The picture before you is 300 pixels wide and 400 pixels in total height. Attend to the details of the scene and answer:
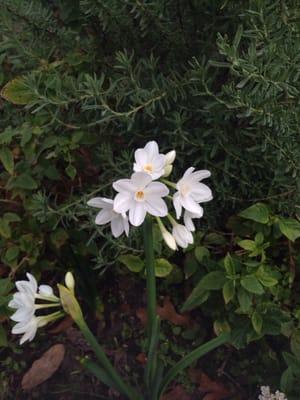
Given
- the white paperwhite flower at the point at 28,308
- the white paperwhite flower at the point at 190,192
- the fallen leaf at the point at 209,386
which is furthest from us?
the fallen leaf at the point at 209,386

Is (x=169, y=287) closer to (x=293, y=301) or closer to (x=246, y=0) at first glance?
(x=293, y=301)

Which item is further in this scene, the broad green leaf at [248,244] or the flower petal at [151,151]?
the broad green leaf at [248,244]

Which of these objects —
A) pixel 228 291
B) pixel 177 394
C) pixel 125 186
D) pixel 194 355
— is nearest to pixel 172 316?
pixel 177 394

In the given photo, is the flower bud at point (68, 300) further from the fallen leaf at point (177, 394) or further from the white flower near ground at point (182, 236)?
the fallen leaf at point (177, 394)

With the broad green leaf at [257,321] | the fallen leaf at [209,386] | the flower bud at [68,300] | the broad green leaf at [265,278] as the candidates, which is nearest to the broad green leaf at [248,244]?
the broad green leaf at [265,278]

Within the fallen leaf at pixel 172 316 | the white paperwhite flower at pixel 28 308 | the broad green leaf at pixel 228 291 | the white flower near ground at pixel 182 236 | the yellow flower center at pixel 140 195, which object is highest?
the yellow flower center at pixel 140 195
